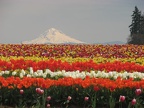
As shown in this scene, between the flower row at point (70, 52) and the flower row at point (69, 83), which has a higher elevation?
the flower row at point (69, 83)

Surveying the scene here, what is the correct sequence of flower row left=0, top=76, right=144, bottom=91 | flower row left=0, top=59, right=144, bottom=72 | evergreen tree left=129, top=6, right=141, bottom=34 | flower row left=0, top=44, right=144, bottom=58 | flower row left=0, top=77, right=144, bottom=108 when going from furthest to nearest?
evergreen tree left=129, top=6, right=141, bottom=34 → flower row left=0, top=44, right=144, bottom=58 → flower row left=0, top=59, right=144, bottom=72 → flower row left=0, top=76, right=144, bottom=91 → flower row left=0, top=77, right=144, bottom=108

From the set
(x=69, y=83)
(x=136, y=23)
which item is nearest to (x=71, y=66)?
(x=69, y=83)

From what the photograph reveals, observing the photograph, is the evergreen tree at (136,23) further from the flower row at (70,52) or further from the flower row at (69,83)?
A: the flower row at (69,83)

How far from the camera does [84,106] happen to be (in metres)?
8.66

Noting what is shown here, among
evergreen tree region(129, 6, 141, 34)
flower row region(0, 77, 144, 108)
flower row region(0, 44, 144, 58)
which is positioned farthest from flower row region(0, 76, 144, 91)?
evergreen tree region(129, 6, 141, 34)

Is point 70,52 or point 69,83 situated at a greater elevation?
point 69,83

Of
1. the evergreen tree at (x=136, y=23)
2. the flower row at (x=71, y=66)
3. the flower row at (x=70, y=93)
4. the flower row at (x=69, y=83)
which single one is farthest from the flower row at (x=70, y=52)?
the evergreen tree at (x=136, y=23)

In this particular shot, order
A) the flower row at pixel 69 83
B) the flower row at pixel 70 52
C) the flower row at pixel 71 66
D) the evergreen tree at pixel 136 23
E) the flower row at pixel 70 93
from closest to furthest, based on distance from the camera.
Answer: the flower row at pixel 70 93 → the flower row at pixel 69 83 → the flower row at pixel 71 66 → the flower row at pixel 70 52 → the evergreen tree at pixel 136 23

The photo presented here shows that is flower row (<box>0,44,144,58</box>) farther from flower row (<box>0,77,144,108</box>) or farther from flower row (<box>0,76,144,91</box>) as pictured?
flower row (<box>0,77,144,108</box>)

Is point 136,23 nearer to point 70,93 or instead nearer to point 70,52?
point 70,52

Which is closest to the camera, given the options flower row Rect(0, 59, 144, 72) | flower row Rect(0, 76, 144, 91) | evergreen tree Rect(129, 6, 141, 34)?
flower row Rect(0, 76, 144, 91)

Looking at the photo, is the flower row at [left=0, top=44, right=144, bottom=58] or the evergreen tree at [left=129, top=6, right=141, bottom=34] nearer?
the flower row at [left=0, top=44, right=144, bottom=58]

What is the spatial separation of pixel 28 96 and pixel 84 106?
130 cm

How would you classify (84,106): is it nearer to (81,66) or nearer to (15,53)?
(81,66)
